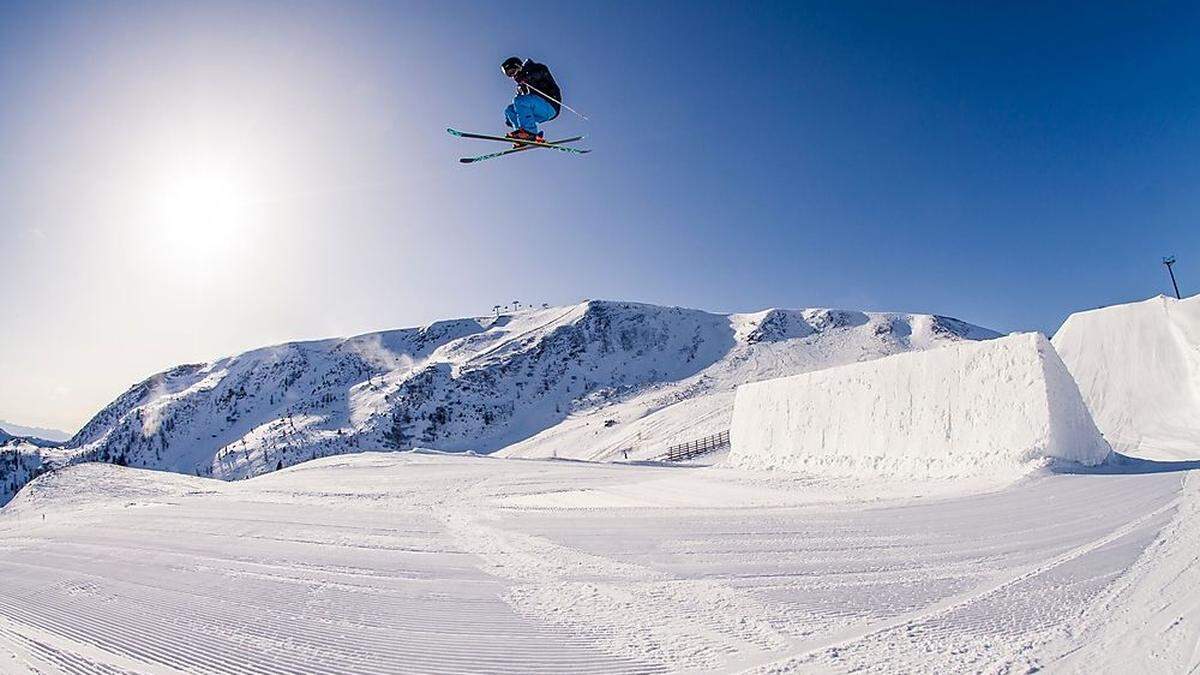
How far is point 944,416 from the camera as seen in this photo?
47.6 ft

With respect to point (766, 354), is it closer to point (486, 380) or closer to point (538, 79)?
point (486, 380)

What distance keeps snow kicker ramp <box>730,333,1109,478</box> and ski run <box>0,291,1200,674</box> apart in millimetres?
67

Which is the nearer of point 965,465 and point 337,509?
point 965,465

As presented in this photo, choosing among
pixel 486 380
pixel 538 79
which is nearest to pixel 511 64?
pixel 538 79

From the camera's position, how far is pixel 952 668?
3.90 metres

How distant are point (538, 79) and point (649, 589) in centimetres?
1107

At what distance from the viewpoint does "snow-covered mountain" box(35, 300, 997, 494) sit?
105m

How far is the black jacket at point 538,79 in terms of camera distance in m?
12.4

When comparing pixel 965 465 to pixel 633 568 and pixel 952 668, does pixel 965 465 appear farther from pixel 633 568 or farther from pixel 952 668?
pixel 952 668

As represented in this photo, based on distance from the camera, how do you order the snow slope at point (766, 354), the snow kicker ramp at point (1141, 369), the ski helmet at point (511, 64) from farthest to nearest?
the snow slope at point (766, 354)
the snow kicker ramp at point (1141, 369)
the ski helmet at point (511, 64)

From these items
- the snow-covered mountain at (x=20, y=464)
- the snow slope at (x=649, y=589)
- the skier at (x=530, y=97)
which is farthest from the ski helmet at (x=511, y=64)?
the snow-covered mountain at (x=20, y=464)

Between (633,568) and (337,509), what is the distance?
1070 centimetres

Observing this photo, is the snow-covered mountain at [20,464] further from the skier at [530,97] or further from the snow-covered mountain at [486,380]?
the skier at [530,97]

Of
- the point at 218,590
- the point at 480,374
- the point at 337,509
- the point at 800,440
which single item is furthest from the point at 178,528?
the point at 480,374
